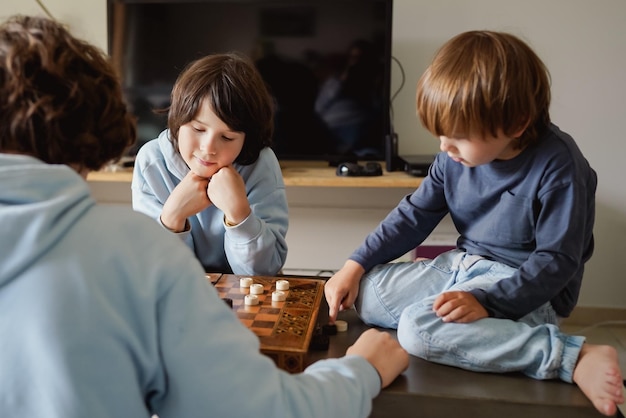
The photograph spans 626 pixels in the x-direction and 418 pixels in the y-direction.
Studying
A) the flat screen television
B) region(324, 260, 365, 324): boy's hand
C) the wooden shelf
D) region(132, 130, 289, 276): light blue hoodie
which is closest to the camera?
region(324, 260, 365, 324): boy's hand

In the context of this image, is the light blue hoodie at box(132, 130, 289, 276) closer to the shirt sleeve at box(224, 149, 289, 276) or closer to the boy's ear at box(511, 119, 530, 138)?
the shirt sleeve at box(224, 149, 289, 276)

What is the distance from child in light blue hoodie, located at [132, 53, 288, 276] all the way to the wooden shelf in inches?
25.3

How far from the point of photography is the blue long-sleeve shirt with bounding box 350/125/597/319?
1.07 meters

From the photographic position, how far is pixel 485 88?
3.45 feet

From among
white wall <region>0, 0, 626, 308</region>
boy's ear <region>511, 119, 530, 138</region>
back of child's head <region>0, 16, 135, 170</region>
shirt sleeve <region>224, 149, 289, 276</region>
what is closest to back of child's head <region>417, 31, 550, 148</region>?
boy's ear <region>511, 119, 530, 138</region>

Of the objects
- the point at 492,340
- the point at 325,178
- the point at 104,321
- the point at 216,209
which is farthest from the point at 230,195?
the point at 325,178

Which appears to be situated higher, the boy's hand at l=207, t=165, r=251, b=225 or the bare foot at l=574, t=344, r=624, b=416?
the boy's hand at l=207, t=165, r=251, b=225

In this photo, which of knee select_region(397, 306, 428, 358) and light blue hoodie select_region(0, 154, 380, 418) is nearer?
light blue hoodie select_region(0, 154, 380, 418)

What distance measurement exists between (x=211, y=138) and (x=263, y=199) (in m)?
0.22

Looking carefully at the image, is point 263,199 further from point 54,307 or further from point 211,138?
point 54,307

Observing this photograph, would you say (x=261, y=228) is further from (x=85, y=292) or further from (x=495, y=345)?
(x=85, y=292)

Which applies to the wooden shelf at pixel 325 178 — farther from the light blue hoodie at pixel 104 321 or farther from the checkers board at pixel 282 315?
the light blue hoodie at pixel 104 321

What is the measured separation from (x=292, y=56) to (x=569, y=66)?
3.27ft

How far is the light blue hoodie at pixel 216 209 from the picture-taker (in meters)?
1.42
